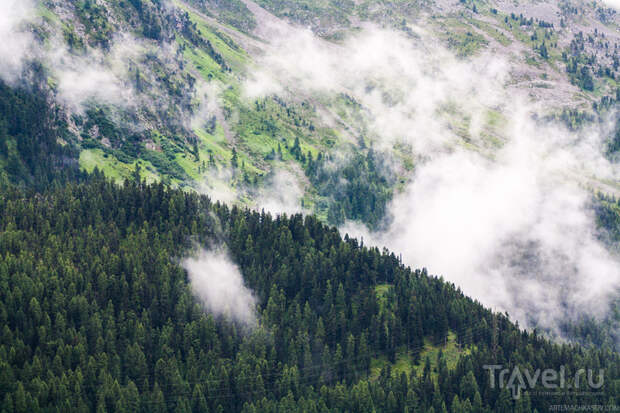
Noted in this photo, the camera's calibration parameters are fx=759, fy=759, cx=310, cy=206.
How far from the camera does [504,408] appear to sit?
590ft

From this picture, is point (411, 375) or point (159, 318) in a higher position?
point (159, 318)

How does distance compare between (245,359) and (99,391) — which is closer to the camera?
(99,391)

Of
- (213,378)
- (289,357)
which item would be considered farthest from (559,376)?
(213,378)

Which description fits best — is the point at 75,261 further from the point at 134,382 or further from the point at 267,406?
the point at 267,406

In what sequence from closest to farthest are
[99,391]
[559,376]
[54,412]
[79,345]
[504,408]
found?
1. [54,412]
2. [99,391]
3. [79,345]
4. [504,408]
5. [559,376]

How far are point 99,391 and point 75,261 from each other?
50.4 m

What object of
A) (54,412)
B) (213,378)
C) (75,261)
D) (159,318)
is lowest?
(54,412)
